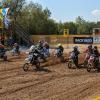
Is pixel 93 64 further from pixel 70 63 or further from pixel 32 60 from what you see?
pixel 32 60

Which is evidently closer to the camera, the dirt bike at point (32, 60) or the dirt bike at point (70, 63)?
the dirt bike at point (32, 60)

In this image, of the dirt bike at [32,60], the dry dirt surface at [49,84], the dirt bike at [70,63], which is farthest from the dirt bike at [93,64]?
the dirt bike at [32,60]

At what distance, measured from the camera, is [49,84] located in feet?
58.0

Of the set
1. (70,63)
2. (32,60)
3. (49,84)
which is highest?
(32,60)

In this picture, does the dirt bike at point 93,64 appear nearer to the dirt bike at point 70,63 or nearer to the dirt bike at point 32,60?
the dirt bike at point 70,63

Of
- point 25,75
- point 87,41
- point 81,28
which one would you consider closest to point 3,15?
point 87,41

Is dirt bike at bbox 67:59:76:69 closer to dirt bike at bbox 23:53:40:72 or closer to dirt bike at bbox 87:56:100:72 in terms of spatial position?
dirt bike at bbox 87:56:100:72

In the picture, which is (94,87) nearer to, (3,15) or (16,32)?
(3,15)

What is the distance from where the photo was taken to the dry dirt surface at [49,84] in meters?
15.0

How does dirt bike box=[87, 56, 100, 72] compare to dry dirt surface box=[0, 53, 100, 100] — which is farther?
dirt bike box=[87, 56, 100, 72]

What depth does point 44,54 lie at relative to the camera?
28.2m

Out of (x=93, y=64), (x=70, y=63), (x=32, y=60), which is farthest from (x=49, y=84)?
(x=70, y=63)

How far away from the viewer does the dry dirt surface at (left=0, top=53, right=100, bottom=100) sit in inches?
592

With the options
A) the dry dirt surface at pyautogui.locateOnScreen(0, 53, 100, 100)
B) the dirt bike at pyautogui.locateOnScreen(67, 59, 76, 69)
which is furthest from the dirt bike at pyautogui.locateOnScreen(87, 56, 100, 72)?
the dirt bike at pyautogui.locateOnScreen(67, 59, 76, 69)
